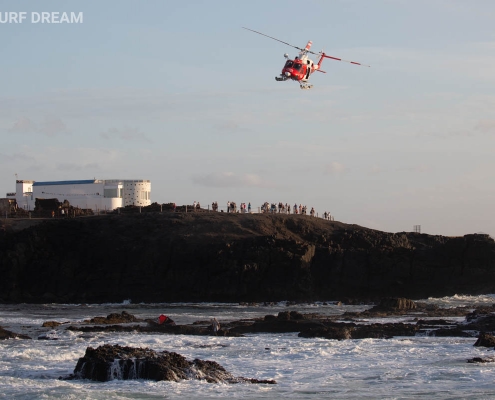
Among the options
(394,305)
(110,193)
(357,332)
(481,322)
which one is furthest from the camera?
(110,193)

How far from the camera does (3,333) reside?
3209 centimetres

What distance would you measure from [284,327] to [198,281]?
2063 cm

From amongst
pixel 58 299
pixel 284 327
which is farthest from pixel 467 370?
pixel 58 299

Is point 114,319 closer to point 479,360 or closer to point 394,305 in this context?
point 394,305

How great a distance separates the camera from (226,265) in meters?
55.1

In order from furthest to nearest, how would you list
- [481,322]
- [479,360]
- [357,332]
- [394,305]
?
[394,305] → [481,322] → [357,332] → [479,360]

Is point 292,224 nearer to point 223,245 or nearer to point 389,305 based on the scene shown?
point 223,245

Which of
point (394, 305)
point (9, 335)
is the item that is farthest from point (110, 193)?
point (9, 335)

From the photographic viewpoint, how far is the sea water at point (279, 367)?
21.3 m

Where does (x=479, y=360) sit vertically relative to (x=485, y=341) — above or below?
below

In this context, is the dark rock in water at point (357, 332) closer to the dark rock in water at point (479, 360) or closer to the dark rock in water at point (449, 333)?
the dark rock in water at point (449, 333)

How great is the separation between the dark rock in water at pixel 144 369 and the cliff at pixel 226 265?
30.8 meters

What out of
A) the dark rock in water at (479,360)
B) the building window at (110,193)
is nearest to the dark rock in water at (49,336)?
the dark rock in water at (479,360)

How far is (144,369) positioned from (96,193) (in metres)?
56.7
